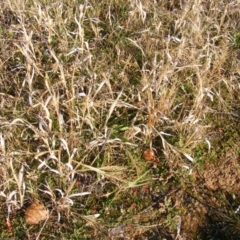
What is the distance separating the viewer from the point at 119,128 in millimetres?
2424

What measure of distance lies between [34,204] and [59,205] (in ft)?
0.43

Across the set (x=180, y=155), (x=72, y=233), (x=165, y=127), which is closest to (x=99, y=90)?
(x=165, y=127)

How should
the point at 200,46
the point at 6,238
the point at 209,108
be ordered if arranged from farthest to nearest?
1. the point at 200,46
2. the point at 209,108
3. the point at 6,238

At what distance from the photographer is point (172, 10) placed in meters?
3.19

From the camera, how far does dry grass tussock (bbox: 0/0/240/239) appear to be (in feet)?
7.11

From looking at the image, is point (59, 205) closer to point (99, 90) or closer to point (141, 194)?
point (141, 194)

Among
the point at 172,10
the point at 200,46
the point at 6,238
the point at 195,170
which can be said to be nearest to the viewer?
the point at 6,238

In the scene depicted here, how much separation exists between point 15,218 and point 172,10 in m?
1.91

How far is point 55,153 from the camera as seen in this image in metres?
2.25

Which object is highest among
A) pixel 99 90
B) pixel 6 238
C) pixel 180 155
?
pixel 99 90

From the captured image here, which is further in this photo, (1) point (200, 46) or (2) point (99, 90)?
(1) point (200, 46)

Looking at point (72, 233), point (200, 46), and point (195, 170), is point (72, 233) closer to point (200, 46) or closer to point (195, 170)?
point (195, 170)

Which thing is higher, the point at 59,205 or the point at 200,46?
the point at 200,46

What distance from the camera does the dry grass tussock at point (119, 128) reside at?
2.17 m
